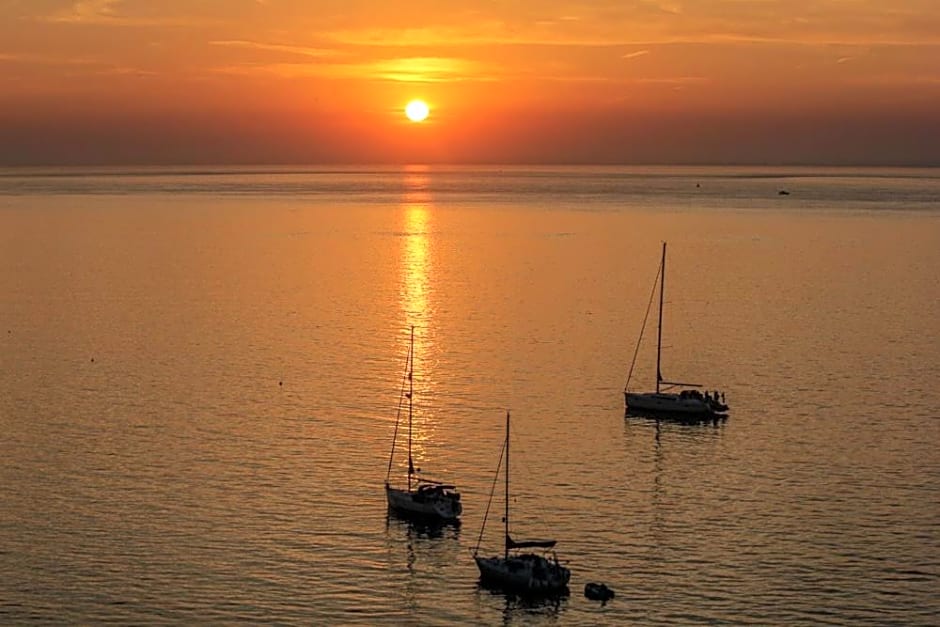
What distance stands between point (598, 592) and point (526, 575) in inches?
148

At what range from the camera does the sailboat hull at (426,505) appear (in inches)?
2904

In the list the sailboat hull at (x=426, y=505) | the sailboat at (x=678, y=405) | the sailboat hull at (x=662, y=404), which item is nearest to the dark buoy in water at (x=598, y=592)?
the sailboat hull at (x=426, y=505)

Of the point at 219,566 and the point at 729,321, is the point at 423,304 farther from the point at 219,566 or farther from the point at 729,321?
the point at 219,566

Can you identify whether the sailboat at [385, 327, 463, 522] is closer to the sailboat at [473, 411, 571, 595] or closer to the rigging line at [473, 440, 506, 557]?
the rigging line at [473, 440, 506, 557]

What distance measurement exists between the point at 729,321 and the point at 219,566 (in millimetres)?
92481

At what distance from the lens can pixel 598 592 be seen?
63031 millimetres

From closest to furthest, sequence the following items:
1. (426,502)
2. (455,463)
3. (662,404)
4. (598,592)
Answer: (598,592) < (426,502) < (455,463) < (662,404)

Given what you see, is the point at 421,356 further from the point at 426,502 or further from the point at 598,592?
the point at 598,592

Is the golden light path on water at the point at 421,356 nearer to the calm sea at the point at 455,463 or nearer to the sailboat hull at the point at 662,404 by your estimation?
the calm sea at the point at 455,463

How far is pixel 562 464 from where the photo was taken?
86.2 meters

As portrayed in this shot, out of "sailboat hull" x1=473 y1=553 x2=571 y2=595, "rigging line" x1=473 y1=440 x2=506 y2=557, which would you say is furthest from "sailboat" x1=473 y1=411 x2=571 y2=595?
"rigging line" x1=473 y1=440 x2=506 y2=557

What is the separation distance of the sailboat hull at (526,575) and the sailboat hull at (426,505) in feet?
28.3

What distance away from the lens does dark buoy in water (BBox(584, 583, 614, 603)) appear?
6294 cm

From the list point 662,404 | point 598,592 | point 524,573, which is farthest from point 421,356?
point 598,592
